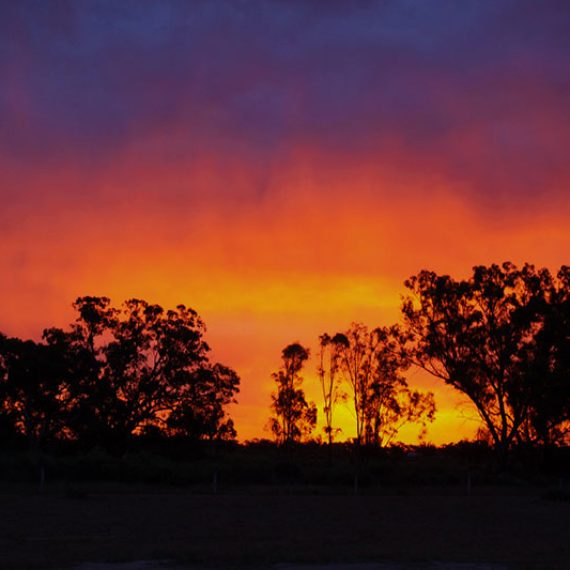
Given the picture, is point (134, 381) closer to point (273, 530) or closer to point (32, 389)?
point (32, 389)

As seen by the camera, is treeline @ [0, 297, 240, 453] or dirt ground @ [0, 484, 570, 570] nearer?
dirt ground @ [0, 484, 570, 570]

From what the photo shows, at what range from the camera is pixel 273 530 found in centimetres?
2717

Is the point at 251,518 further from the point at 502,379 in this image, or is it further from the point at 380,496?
the point at 502,379

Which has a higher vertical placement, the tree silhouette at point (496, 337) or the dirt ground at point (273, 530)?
the tree silhouette at point (496, 337)

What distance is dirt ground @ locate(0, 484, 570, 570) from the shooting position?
20266 millimetres

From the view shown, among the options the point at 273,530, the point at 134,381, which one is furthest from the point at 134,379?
the point at 273,530

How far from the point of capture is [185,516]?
1242 inches

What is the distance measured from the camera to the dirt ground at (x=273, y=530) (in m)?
20.3

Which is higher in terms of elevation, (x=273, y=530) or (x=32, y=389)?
(x=32, y=389)

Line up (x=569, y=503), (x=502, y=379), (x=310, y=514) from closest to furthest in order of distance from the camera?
1. (x=310, y=514)
2. (x=569, y=503)
3. (x=502, y=379)

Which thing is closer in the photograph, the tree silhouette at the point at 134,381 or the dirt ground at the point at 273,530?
the dirt ground at the point at 273,530

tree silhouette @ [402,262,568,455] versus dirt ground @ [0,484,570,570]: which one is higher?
tree silhouette @ [402,262,568,455]

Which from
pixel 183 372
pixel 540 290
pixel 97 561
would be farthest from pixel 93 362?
pixel 97 561

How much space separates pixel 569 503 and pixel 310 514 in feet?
50.0
